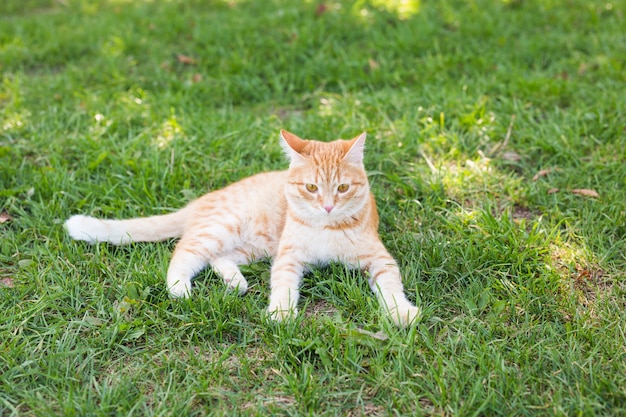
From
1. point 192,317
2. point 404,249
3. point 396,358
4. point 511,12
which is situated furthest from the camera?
point 511,12

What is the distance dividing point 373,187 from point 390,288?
1374 mm

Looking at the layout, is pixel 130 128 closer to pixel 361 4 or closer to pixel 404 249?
pixel 404 249

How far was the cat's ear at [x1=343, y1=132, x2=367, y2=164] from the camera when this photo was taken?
11.8 feet

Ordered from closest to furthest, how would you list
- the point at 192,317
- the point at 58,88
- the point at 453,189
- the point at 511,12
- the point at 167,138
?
the point at 192,317, the point at 453,189, the point at 167,138, the point at 58,88, the point at 511,12

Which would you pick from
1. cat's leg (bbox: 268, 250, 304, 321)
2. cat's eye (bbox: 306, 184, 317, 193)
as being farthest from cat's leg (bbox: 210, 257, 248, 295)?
cat's eye (bbox: 306, 184, 317, 193)

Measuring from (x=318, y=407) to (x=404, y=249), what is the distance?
1.47m

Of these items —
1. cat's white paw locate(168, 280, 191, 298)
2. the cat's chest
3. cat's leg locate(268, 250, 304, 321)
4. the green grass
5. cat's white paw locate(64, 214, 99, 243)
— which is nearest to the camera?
the green grass

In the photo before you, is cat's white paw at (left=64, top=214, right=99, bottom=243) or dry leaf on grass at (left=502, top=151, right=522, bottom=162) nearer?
cat's white paw at (left=64, top=214, right=99, bottom=243)

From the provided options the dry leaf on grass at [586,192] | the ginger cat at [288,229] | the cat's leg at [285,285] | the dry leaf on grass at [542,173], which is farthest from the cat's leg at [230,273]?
the dry leaf on grass at [586,192]

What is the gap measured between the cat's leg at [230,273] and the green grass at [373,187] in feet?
0.26

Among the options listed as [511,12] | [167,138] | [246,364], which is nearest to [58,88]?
[167,138]

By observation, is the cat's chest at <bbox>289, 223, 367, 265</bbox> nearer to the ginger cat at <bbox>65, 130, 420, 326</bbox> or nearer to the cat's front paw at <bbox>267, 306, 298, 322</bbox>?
the ginger cat at <bbox>65, 130, 420, 326</bbox>

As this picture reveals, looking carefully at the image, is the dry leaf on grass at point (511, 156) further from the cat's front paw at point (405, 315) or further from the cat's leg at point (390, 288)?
the cat's front paw at point (405, 315)

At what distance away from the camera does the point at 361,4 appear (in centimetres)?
770
